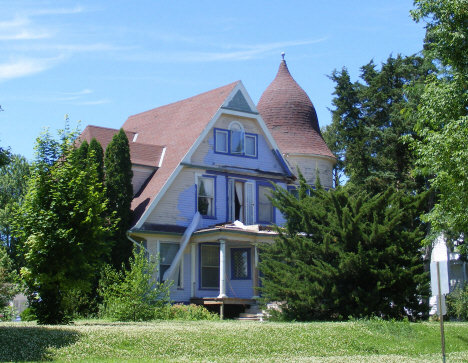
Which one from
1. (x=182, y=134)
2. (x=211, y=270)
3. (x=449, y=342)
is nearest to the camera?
(x=449, y=342)

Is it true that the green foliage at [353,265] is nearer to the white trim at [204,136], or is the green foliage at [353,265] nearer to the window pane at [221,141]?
the white trim at [204,136]

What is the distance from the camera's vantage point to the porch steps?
23641mm

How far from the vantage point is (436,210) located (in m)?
21.2

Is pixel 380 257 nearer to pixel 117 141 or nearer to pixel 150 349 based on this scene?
pixel 150 349

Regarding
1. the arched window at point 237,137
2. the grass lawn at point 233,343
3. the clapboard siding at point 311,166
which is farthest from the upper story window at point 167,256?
the grass lawn at point 233,343

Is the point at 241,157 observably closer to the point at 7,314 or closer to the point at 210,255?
the point at 210,255

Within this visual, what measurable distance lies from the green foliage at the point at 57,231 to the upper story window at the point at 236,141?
11096mm

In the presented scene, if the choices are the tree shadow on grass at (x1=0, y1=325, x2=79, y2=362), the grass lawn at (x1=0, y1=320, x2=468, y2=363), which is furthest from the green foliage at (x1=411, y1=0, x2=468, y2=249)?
the tree shadow on grass at (x1=0, y1=325, x2=79, y2=362)

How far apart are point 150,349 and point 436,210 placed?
12.3 meters

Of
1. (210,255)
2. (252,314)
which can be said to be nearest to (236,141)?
(210,255)

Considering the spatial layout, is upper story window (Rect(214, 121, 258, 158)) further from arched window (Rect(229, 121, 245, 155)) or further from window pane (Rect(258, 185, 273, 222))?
window pane (Rect(258, 185, 273, 222))

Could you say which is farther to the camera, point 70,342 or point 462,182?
point 462,182

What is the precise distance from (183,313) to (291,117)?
1381cm

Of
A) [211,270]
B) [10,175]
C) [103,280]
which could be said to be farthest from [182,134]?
[10,175]
